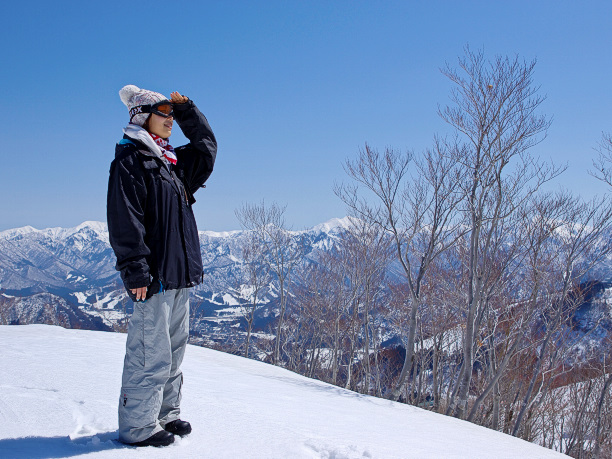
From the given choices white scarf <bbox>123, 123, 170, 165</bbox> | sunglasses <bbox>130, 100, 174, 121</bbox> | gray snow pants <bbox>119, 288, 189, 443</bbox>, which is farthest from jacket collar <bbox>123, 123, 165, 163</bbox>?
gray snow pants <bbox>119, 288, 189, 443</bbox>

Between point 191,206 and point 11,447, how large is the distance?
4.22 feet

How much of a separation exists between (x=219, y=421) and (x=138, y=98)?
179 centimetres

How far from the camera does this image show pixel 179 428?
1.83 m

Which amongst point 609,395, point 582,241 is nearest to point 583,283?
point 582,241

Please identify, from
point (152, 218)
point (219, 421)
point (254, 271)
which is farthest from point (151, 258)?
point (254, 271)

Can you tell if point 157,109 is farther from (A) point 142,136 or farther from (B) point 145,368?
(B) point 145,368

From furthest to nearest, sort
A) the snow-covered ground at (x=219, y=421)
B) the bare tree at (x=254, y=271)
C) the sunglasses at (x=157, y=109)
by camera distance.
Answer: the bare tree at (x=254, y=271)
the sunglasses at (x=157, y=109)
the snow-covered ground at (x=219, y=421)

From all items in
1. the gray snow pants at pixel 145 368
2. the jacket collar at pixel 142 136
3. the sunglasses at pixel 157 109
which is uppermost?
the sunglasses at pixel 157 109

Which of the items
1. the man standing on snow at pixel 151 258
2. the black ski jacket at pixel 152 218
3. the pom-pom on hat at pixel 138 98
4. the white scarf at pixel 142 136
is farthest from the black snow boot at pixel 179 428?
the pom-pom on hat at pixel 138 98

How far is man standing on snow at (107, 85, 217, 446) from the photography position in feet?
5.13

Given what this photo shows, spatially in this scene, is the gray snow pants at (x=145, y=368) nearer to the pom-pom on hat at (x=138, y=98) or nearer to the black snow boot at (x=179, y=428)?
the black snow boot at (x=179, y=428)

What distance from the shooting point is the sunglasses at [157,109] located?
183 cm

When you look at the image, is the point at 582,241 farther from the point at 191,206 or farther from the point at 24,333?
the point at 24,333

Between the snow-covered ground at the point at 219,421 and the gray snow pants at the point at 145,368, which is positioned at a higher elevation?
the gray snow pants at the point at 145,368
